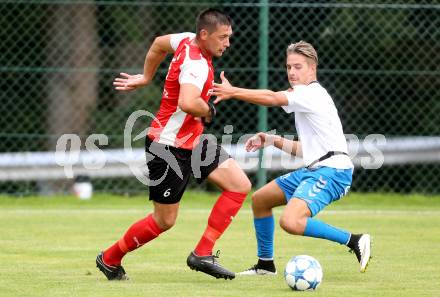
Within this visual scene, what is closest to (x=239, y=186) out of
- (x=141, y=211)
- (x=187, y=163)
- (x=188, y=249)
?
(x=187, y=163)

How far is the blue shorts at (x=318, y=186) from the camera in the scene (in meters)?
7.37

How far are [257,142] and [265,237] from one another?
65 cm

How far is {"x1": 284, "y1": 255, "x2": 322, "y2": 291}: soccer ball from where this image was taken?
6816mm

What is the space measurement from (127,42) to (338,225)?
415 centimetres

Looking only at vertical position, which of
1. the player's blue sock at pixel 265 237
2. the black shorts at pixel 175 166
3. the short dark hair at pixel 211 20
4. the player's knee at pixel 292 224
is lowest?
the player's blue sock at pixel 265 237

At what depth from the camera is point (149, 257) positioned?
8.55 metres

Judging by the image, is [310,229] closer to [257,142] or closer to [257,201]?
[257,201]

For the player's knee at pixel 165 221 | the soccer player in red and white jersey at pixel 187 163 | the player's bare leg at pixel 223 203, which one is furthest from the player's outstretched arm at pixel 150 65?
the player's knee at pixel 165 221

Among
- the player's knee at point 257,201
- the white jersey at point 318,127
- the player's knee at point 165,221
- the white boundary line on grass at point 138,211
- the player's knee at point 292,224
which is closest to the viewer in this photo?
the player's knee at point 292,224

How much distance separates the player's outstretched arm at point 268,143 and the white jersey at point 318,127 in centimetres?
26

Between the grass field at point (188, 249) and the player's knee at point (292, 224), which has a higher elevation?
the player's knee at point (292, 224)

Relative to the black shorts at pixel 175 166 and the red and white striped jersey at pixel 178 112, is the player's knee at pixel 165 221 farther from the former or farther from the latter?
the red and white striped jersey at pixel 178 112

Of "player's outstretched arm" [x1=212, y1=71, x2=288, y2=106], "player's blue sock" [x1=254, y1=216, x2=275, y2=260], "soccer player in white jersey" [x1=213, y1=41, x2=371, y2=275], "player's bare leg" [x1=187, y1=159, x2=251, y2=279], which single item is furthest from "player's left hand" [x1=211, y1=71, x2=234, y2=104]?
"player's blue sock" [x1=254, y1=216, x2=275, y2=260]

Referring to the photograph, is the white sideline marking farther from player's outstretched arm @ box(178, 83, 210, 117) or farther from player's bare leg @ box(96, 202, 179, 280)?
player's outstretched arm @ box(178, 83, 210, 117)
